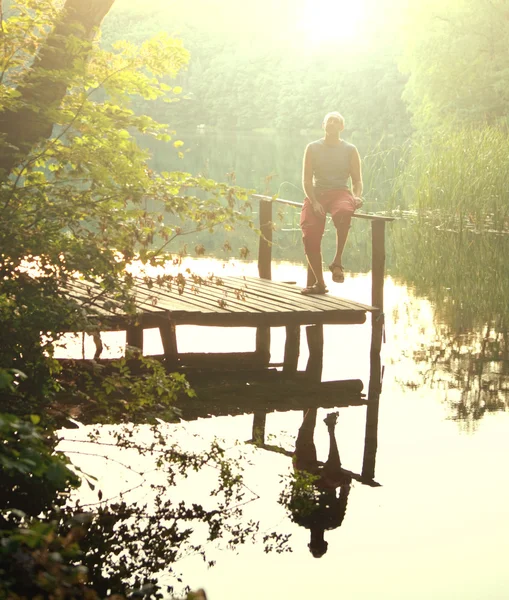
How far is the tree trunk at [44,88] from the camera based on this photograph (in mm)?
5723

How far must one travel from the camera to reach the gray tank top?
9797 mm

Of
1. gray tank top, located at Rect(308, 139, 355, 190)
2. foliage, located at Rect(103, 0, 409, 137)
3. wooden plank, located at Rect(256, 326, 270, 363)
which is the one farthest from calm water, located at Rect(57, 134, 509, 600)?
foliage, located at Rect(103, 0, 409, 137)

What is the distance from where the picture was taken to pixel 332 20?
97938 mm

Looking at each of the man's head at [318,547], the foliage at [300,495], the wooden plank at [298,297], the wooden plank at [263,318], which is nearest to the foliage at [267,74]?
the wooden plank at [298,297]

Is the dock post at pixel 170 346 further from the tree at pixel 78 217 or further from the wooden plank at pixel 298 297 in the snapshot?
the tree at pixel 78 217

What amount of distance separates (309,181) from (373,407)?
2.27m

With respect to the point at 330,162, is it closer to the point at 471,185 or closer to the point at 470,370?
the point at 470,370

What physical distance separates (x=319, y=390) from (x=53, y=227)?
3682 mm

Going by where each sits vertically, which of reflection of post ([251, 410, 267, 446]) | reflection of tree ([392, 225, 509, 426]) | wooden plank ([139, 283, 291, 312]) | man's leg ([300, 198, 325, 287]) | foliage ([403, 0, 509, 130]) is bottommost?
reflection of tree ([392, 225, 509, 426])

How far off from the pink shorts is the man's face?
1.68 ft

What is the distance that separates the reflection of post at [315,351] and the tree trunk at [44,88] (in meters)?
4.03

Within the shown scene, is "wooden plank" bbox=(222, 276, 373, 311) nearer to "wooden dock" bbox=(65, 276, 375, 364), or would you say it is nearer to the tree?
"wooden dock" bbox=(65, 276, 375, 364)

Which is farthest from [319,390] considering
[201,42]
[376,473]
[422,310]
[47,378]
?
[201,42]

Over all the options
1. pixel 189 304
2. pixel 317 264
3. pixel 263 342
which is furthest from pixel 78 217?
pixel 263 342
